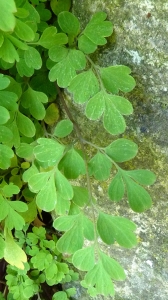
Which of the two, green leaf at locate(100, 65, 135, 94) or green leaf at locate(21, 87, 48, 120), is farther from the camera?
green leaf at locate(21, 87, 48, 120)

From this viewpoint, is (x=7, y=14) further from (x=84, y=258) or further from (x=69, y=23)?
(x=84, y=258)

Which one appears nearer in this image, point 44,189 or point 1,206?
point 44,189

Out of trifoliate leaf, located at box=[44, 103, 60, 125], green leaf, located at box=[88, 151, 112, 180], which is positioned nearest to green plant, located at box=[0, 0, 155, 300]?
green leaf, located at box=[88, 151, 112, 180]

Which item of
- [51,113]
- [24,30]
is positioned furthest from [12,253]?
[24,30]

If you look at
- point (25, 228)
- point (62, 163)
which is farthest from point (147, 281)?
point (62, 163)

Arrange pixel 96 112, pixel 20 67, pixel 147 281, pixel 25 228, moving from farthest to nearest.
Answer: pixel 25 228, pixel 147 281, pixel 20 67, pixel 96 112

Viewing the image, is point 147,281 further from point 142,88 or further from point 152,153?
point 142,88

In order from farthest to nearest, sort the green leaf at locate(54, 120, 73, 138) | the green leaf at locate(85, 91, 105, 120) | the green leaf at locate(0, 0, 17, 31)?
the green leaf at locate(54, 120, 73, 138)
the green leaf at locate(85, 91, 105, 120)
the green leaf at locate(0, 0, 17, 31)

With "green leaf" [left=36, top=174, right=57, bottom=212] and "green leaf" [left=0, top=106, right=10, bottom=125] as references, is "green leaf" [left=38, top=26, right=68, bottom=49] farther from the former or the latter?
"green leaf" [left=36, top=174, right=57, bottom=212]
